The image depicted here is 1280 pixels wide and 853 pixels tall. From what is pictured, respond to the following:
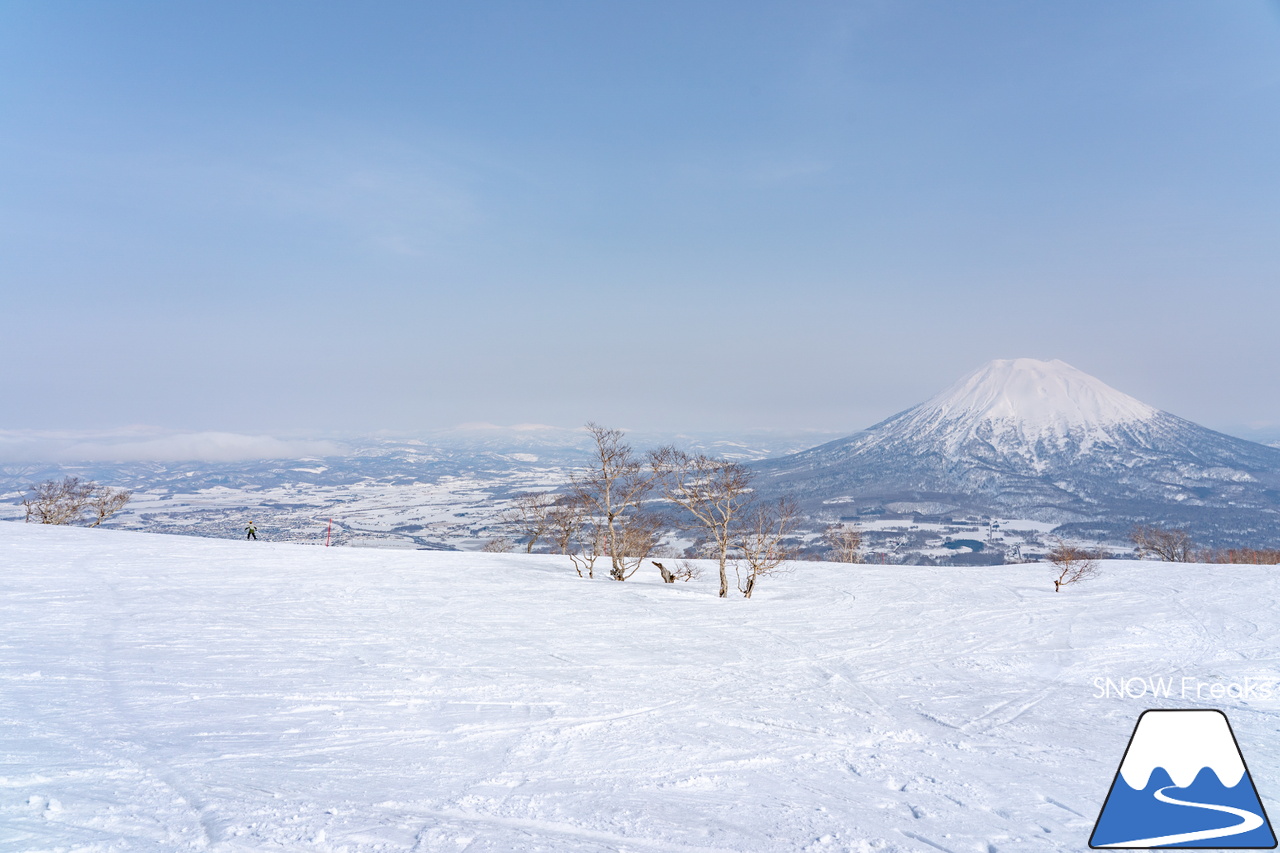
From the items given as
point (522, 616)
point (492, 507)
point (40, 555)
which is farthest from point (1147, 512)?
point (40, 555)

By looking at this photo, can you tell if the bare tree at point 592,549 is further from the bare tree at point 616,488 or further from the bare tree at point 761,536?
the bare tree at point 761,536

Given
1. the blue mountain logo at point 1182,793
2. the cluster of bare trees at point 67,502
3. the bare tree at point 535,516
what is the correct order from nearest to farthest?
the blue mountain logo at point 1182,793
the bare tree at point 535,516
the cluster of bare trees at point 67,502

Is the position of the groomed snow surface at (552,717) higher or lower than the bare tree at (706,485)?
lower

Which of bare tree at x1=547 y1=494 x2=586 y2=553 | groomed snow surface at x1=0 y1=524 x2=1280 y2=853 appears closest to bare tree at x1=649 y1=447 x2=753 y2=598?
groomed snow surface at x1=0 y1=524 x2=1280 y2=853

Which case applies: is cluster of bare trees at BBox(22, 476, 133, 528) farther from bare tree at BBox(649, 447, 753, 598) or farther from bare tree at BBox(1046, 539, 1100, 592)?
bare tree at BBox(1046, 539, 1100, 592)

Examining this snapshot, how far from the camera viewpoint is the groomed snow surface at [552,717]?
5.77 metres

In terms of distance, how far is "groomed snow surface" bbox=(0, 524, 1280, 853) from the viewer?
5773 mm

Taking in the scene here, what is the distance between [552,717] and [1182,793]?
296 inches

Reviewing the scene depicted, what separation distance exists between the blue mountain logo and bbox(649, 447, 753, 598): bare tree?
2021 centimetres

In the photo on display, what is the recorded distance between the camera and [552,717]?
9211mm

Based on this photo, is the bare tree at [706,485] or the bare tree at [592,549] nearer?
the bare tree at [706,485]

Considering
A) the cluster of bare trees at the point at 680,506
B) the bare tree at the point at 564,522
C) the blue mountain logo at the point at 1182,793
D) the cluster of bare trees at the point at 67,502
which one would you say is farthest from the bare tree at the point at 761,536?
the cluster of bare trees at the point at 67,502

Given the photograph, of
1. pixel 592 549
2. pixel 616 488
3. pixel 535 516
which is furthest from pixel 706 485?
pixel 535 516

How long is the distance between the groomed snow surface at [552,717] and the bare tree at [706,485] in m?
6.07
